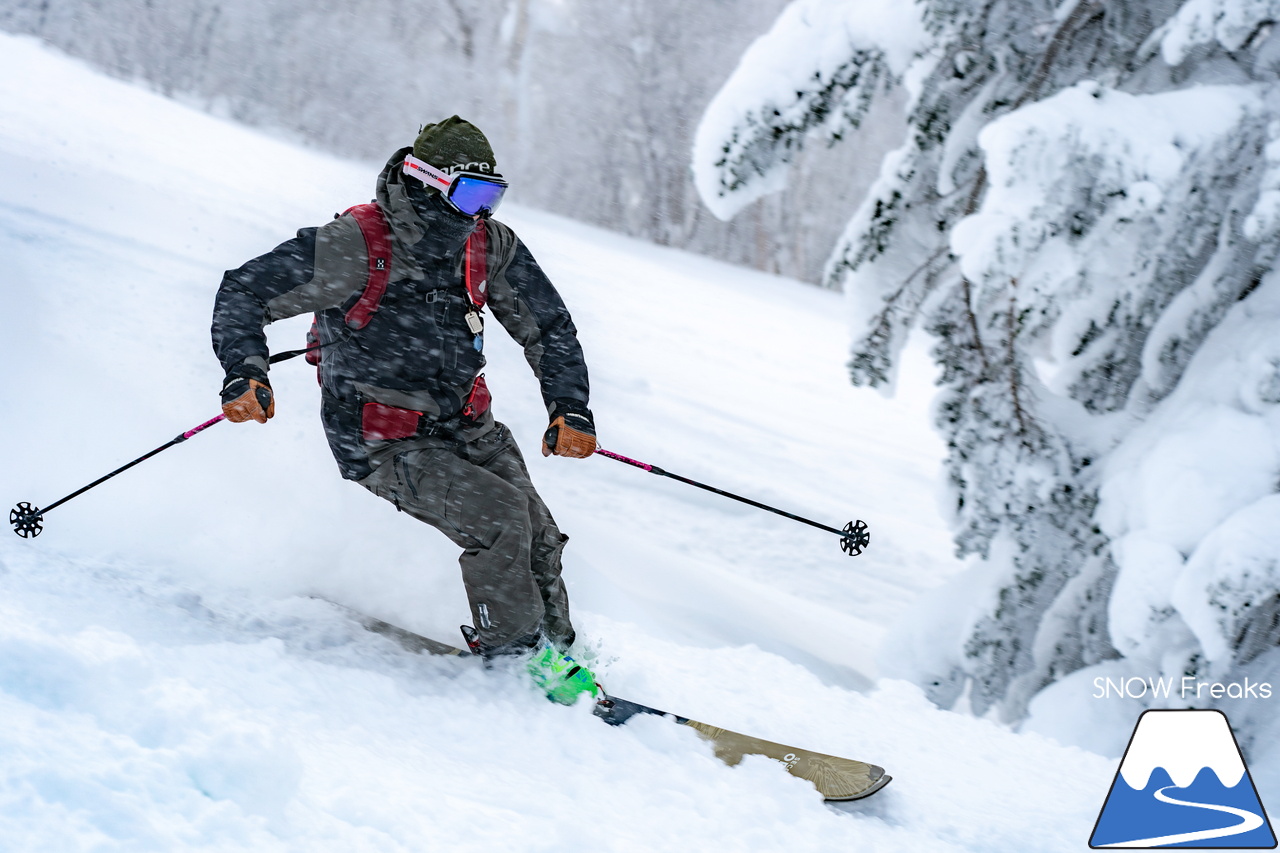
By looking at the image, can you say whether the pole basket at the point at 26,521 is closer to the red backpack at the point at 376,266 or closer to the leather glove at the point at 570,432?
the red backpack at the point at 376,266

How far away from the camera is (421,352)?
3508mm

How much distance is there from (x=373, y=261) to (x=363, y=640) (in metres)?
1.42

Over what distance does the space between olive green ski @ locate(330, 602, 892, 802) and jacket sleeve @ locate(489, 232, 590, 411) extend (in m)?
1.18

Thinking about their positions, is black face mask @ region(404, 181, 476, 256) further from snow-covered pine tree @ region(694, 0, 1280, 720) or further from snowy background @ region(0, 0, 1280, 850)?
snow-covered pine tree @ region(694, 0, 1280, 720)

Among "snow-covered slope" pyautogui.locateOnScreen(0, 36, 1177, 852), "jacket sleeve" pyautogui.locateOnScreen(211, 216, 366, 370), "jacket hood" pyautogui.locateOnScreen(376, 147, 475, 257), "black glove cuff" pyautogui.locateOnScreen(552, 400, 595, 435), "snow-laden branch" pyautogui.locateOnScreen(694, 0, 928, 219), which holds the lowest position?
"snow-covered slope" pyautogui.locateOnScreen(0, 36, 1177, 852)

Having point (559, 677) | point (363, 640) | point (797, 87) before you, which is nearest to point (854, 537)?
point (559, 677)

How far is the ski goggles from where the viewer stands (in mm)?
3322

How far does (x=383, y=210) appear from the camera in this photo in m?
3.44

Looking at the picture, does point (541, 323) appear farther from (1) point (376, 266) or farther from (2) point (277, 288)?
(2) point (277, 288)

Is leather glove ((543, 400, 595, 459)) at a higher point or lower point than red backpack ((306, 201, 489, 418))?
lower

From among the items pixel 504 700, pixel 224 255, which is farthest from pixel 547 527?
pixel 224 255

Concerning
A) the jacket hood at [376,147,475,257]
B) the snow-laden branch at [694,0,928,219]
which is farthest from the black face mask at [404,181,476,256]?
the snow-laden branch at [694,0,928,219]

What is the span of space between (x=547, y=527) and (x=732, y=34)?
30.8m

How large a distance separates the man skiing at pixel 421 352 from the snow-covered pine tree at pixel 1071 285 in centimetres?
224
